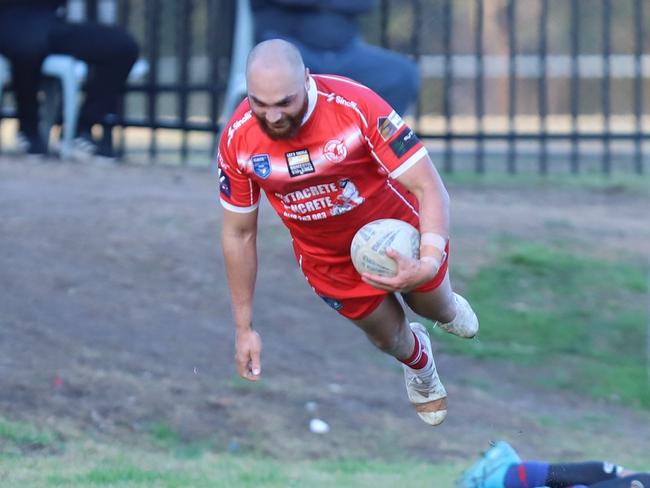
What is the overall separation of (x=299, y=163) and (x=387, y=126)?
42 centimetres

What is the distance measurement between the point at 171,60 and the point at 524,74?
6.31 meters

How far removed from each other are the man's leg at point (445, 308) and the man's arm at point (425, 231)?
2.57 feet

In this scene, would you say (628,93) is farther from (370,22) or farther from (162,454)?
(162,454)

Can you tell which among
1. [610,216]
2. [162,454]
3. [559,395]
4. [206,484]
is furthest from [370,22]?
[206,484]

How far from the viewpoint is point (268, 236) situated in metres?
11.8

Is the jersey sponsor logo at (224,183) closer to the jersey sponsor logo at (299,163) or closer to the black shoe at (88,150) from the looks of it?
the jersey sponsor logo at (299,163)

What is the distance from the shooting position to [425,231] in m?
5.30

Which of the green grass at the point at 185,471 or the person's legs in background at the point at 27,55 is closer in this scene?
the green grass at the point at 185,471

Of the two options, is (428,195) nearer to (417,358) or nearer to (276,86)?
(276,86)

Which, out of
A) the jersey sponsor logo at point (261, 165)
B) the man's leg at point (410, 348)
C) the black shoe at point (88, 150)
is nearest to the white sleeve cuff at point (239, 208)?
the jersey sponsor logo at point (261, 165)

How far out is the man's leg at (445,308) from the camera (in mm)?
6129

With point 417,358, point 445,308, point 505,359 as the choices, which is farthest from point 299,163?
point 505,359

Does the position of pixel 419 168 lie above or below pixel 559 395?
above

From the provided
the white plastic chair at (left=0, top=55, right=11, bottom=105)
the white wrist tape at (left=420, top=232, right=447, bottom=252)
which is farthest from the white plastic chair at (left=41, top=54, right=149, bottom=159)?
the white wrist tape at (left=420, top=232, right=447, bottom=252)
